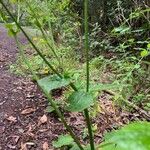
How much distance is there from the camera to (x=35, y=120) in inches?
119

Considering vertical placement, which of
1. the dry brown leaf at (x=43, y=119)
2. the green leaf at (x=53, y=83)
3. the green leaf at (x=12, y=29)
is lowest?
the dry brown leaf at (x=43, y=119)

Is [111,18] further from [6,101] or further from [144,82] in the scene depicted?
[6,101]

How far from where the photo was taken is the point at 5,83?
403cm

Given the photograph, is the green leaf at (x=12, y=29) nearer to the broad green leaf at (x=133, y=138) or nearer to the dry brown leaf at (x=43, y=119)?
the broad green leaf at (x=133, y=138)

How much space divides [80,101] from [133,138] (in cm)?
56

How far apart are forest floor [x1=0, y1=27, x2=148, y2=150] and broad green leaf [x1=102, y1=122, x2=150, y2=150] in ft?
7.72

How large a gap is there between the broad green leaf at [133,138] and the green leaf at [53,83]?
546 mm

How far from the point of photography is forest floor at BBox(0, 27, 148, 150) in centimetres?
273

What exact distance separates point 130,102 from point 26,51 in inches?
125

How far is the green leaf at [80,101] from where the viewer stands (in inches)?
32.8

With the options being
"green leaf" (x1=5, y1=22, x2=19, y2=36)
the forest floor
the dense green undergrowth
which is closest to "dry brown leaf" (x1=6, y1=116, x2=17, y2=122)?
the forest floor

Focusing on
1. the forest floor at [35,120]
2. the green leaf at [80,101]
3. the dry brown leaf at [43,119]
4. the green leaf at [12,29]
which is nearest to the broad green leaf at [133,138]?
the green leaf at [80,101]

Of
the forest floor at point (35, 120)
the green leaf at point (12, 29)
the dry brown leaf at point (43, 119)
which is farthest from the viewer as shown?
the dry brown leaf at point (43, 119)

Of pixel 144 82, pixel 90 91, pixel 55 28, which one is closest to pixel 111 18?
pixel 55 28
